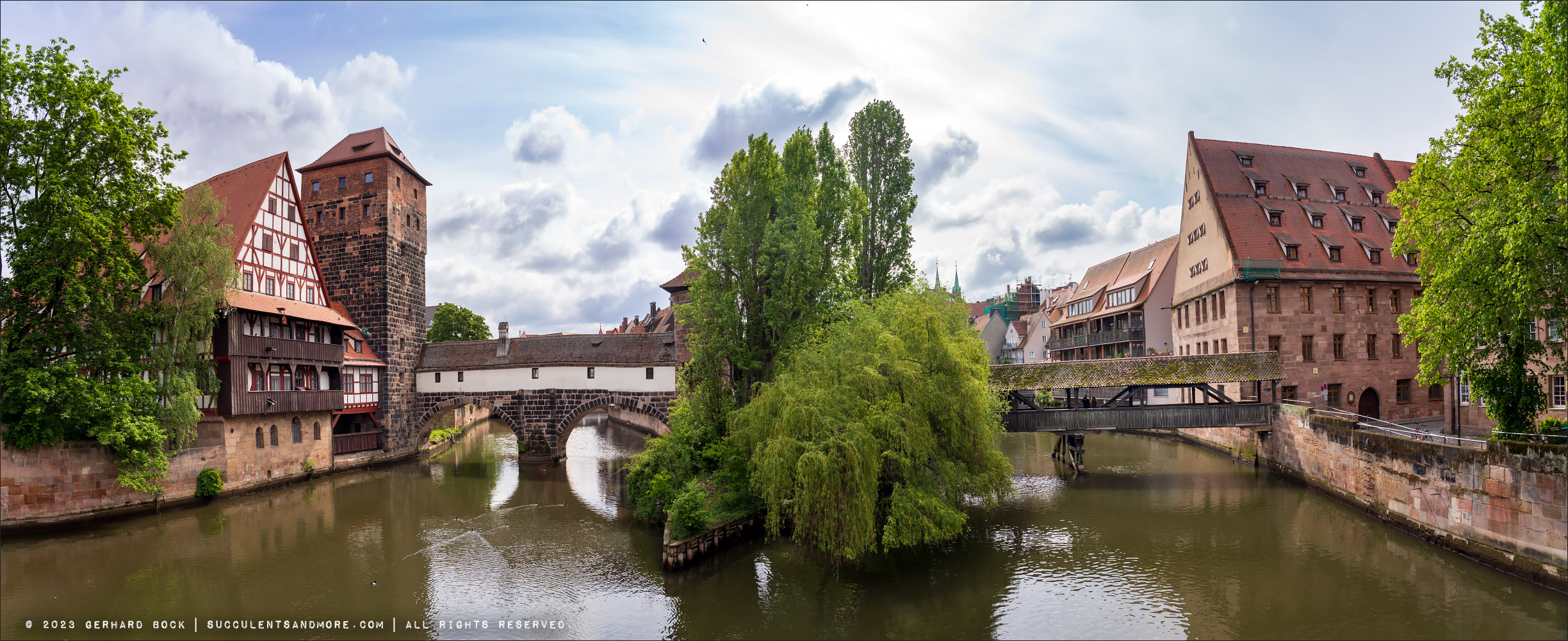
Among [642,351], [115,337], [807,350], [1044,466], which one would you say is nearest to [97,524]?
[115,337]

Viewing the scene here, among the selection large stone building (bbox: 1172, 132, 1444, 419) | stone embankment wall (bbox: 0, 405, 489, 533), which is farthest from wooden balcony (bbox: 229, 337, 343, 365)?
large stone building (bbox: 1172, 132, 1444, 419)

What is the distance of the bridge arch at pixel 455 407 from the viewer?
35250 mm

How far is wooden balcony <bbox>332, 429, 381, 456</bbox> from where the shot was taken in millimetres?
32406

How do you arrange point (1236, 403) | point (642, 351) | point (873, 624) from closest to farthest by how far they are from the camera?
point (873, 624) → point (1236, 403) → point (642, 351)

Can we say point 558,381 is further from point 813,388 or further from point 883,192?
point 813,388

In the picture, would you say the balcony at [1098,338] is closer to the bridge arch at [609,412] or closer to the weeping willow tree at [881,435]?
the bridge arch at [609,412]

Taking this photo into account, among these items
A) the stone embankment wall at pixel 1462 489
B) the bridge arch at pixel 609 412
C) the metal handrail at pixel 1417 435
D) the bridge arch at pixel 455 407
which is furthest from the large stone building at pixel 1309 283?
the bridge arch at pixel 455 407

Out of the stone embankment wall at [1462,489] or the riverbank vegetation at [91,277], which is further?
the riverbank vegetation at [91,277]

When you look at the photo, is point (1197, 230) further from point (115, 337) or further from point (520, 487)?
point (115, 337)

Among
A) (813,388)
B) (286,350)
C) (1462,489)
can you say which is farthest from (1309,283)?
(286,350)

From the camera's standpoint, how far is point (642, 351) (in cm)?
3425

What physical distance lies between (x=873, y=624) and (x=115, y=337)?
78.4 ft

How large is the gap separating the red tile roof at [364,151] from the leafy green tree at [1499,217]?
3860 cm

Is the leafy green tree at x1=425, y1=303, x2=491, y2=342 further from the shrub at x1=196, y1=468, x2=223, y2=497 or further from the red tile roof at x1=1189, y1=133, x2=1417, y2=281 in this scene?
the red tile roof at x1=1189, y1=133, x2=1417, y2=281
